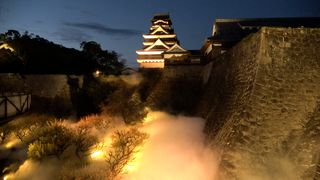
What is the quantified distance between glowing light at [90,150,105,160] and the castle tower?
15973 millimetres

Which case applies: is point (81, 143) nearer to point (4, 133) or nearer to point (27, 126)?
point (4, 133)

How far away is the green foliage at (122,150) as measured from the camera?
10648mm

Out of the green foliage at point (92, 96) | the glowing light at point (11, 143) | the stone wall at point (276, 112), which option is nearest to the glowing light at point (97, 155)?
the glowing light at point (11, 143)

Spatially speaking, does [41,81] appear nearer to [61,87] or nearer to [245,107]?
[61,87]

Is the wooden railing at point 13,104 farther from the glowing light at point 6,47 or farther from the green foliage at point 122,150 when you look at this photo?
the green foliage at point 122,150

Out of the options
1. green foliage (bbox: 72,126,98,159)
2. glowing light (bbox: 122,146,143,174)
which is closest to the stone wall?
glowing light (bbox: 122,146,143,174)

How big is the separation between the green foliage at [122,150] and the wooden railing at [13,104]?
7392mm

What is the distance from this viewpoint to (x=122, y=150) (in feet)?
39.0

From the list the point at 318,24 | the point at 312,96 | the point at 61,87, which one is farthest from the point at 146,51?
the point at 312,96

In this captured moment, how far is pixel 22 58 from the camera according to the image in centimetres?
2438

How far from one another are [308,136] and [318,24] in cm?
1470

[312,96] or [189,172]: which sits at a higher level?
[312,96]

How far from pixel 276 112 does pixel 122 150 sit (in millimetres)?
6717

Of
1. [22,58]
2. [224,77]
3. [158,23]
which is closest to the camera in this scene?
[224,77]
